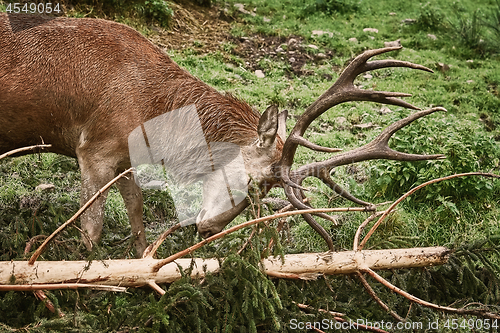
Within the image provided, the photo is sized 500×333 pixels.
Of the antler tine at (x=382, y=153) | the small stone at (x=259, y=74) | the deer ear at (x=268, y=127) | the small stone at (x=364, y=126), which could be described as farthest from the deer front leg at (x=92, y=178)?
the small stone at (x=259, y=74)

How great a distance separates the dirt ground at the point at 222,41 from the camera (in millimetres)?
9367

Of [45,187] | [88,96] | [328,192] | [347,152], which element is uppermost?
[88,96]

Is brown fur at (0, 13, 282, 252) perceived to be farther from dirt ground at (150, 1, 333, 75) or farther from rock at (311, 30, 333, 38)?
rock at (311, 30, 333, 38)

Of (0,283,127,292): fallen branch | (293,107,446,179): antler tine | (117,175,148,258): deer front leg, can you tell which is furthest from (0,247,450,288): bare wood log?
(117,175,148,258): deer front leg

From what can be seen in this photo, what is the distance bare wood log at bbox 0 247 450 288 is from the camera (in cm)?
275

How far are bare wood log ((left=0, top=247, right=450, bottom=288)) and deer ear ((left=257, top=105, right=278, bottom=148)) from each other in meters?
1.04

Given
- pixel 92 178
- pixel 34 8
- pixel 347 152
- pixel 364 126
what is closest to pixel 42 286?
pixel 92 178

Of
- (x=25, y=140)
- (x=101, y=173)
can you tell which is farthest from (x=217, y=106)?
(x=25, y=140)

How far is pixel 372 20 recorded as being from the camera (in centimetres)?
1170

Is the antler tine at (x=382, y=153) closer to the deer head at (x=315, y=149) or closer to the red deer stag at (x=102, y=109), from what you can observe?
the deer head at (x=315, y=149)

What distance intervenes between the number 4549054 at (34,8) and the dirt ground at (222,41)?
5.74 feet

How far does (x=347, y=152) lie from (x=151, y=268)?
1.70 meters

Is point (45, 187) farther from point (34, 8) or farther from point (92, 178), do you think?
point (34, 8)

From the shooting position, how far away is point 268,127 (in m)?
3.89
